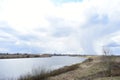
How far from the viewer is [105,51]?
1903 centimetres

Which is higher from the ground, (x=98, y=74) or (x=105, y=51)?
(x=105, y=51)

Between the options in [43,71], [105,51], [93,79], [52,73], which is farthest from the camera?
[52,73]

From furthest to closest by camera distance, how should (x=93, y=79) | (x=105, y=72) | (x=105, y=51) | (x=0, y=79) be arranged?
(x=0, y=79) → (x=105, y=72) → (x=105, y=51) → (x=93, y=79)

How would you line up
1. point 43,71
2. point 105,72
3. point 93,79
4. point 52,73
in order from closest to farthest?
1. point 93,79
2. point 105,72
3. point 43,71
4. point 52,73

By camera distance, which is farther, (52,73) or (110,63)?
(52,73)

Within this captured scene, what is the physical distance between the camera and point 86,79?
1819cm

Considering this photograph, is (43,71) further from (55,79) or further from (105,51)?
(105,51)

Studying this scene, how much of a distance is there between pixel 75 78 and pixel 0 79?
1206 cm

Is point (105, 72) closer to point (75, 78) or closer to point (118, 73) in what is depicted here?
point (118, 73)

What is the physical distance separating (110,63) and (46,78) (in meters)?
5.94

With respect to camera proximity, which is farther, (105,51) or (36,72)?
(36,72)

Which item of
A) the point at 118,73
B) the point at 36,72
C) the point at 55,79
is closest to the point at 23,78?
the point at 36,72

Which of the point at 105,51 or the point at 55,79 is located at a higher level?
the point at 105,51

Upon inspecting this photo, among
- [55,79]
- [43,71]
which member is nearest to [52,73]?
[43,71]
